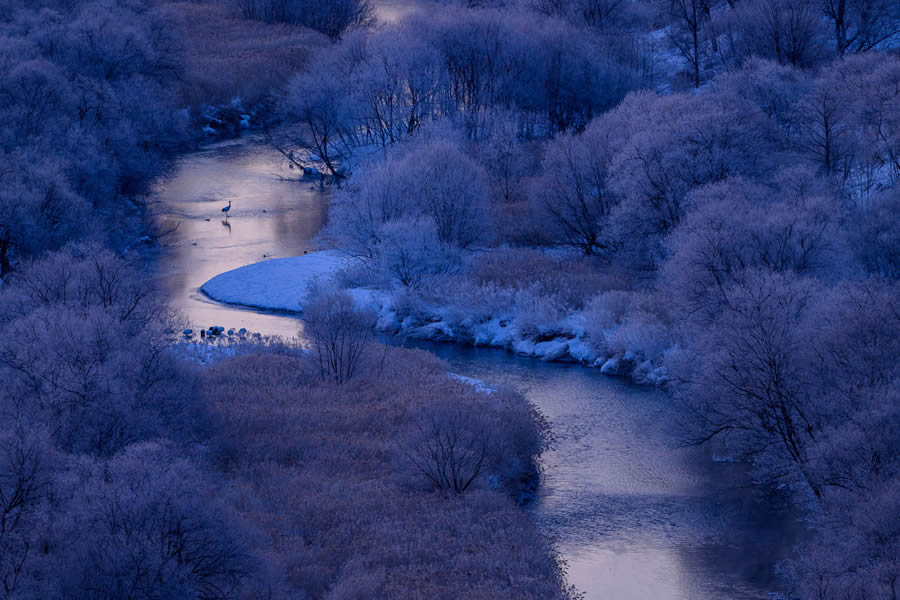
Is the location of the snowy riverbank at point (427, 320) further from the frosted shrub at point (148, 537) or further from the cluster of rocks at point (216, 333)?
the frosted shrub at point (148, 537)

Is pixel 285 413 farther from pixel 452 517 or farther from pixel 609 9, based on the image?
pixel 609 9

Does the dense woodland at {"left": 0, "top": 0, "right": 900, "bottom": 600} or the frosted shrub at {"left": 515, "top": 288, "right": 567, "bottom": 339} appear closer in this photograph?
the dense woodland at {"left": 0, "top": 0, "right": 900, "bottom": 600}

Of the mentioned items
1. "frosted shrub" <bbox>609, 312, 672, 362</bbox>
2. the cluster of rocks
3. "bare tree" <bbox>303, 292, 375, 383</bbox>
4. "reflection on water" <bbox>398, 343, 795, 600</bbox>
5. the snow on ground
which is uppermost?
"bare tree" <bbox>303, 292, 375, 383</bbox>

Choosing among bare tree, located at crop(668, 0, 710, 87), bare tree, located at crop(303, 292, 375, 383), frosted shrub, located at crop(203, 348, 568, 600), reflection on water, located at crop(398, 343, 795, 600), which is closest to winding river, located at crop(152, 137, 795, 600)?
reflection on water, located at crop(398, 343, 795, 600)

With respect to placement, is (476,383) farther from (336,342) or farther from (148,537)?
(148,537)

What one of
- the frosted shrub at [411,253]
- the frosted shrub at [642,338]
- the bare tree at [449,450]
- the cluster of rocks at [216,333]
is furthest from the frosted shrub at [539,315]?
the bare tree at [449,450]

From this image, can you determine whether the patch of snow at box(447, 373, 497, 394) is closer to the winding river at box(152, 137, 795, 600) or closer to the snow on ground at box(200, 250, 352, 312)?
the winding river at box(152, 137, 795, 600)

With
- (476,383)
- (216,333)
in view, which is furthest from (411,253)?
(476,383)
